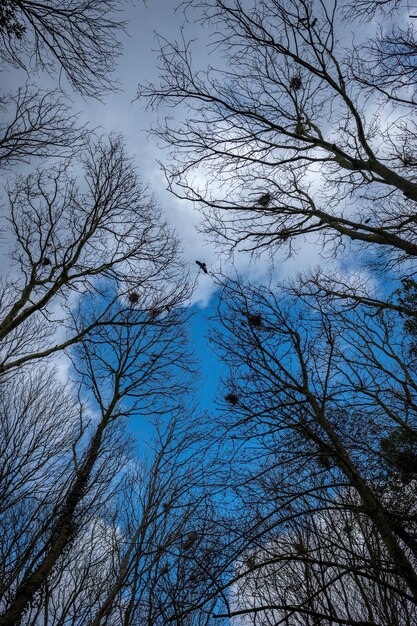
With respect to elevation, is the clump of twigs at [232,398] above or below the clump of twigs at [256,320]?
below

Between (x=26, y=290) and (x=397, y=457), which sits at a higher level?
(x=26, y=290)

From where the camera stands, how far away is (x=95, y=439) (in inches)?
273

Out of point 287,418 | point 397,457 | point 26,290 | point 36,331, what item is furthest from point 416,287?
point 36,331

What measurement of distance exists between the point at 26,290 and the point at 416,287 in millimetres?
6515

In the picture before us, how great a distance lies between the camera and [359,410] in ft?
17.1

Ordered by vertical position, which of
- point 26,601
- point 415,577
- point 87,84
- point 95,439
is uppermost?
point 87,84

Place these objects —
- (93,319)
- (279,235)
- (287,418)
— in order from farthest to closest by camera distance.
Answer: (93,319) < (279,235) < (287,418)

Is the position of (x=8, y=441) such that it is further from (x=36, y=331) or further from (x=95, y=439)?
(x=36, y=331)

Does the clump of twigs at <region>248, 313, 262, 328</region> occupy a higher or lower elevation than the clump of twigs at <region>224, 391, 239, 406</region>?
higher

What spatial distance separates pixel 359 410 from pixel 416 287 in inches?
87.3

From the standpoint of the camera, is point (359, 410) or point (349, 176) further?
point (349, 176)

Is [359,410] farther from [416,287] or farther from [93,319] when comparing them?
[93,319]

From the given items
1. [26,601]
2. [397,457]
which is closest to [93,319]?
[26,601]

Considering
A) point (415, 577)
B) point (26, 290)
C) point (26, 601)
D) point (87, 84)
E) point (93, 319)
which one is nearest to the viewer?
point (415, 577)
